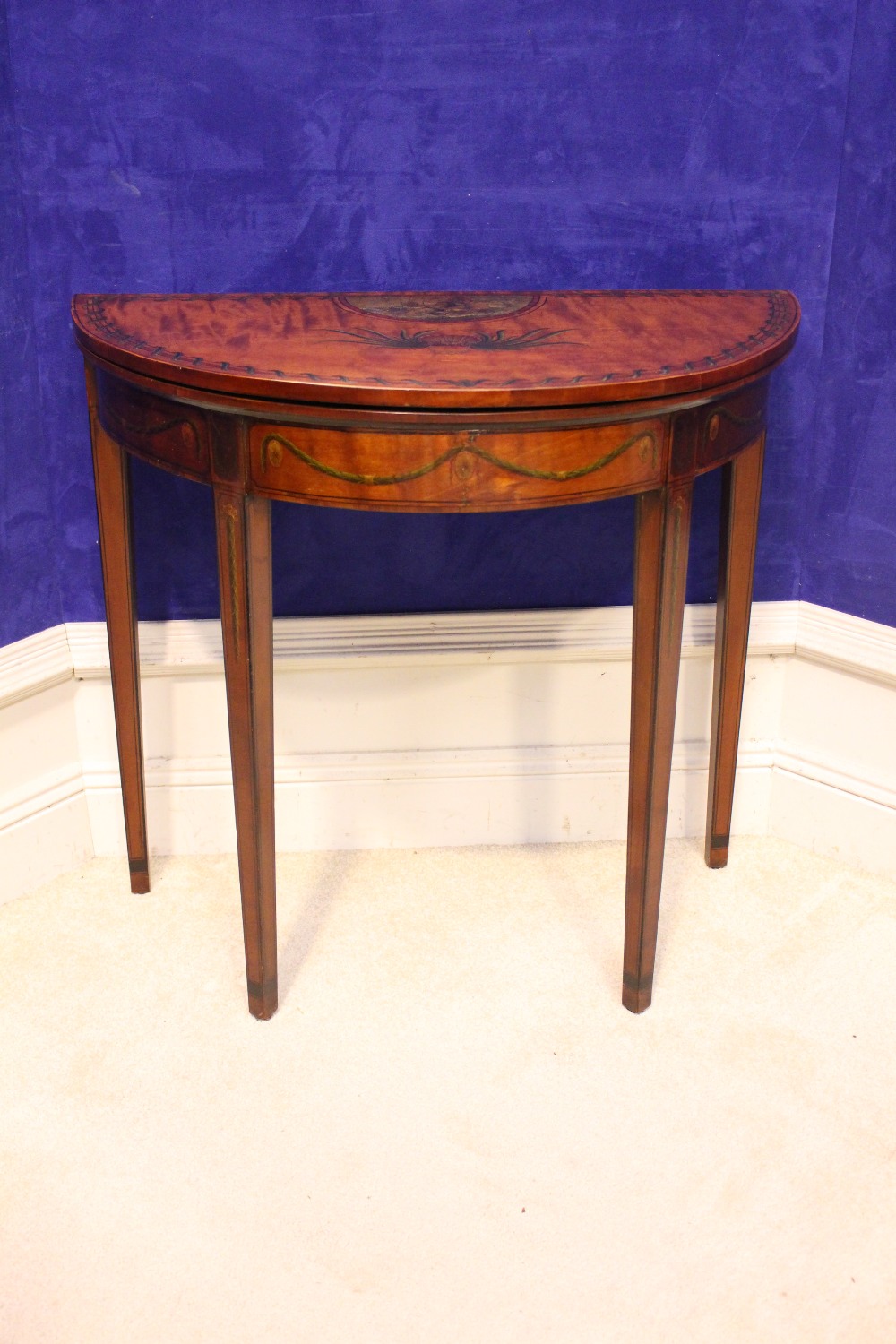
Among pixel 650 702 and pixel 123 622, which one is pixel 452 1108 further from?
pixel 123 622

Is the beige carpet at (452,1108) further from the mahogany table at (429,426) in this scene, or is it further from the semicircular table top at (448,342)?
the semicircular table top at (448,342)

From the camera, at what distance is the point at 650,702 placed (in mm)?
1758

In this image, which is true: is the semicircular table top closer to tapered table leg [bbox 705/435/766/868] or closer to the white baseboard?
tapered table leg [bbox 705/435/766/868]

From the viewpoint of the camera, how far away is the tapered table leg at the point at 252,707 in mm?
1627

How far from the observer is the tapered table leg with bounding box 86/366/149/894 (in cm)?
191

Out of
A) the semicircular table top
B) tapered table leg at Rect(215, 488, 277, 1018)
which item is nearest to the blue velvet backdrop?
the semicircular table top

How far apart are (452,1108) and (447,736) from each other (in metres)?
0.67

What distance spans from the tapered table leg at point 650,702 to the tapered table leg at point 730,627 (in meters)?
0.29

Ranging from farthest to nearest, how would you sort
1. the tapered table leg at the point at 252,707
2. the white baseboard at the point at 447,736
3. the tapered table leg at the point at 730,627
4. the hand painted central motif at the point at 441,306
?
the white baseboard at the point at 447,736
the tapered table leg at the point at 730,627
the hand painted central motif at the point at 441,306
the tapered table leg at the point at 252,707

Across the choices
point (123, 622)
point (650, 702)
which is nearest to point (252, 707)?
point (123, 622)

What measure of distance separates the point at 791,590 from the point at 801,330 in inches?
16.4

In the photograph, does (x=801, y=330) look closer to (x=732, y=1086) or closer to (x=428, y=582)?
(x=428, y=582)

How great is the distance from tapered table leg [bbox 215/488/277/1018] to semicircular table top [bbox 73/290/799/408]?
0.57 feet

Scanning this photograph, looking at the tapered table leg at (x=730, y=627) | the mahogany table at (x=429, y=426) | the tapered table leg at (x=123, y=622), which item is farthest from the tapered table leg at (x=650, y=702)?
the tapered table leg at (x=123, y=622)
